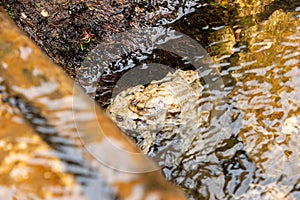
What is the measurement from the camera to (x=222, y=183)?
2686 mm

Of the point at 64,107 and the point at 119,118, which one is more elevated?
the point at 64,107

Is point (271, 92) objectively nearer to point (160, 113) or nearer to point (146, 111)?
point (160, 113)

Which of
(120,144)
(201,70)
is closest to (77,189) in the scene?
(120,144)

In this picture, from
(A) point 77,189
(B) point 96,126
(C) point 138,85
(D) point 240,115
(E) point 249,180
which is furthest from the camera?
(C) point 138,85

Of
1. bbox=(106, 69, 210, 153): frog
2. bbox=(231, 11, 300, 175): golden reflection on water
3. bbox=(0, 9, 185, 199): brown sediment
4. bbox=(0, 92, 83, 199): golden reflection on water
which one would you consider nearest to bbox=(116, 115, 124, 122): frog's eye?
bbox=(106, 69, 210, 153): frog

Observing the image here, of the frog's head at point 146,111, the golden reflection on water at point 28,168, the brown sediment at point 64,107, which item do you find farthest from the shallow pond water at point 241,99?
the golden reflection on water at point 28,168

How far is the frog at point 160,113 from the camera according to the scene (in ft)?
9.62

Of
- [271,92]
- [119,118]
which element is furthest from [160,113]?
[271,92]

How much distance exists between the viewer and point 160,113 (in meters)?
2.93

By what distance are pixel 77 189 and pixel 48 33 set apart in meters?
1.95

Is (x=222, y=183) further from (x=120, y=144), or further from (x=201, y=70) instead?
(x=120, y=144)

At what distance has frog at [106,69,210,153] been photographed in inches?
115

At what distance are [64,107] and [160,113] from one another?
1.22 meters

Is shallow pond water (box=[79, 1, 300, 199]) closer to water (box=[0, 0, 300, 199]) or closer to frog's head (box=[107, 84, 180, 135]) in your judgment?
water (box=[0, 0, 300, 199])
